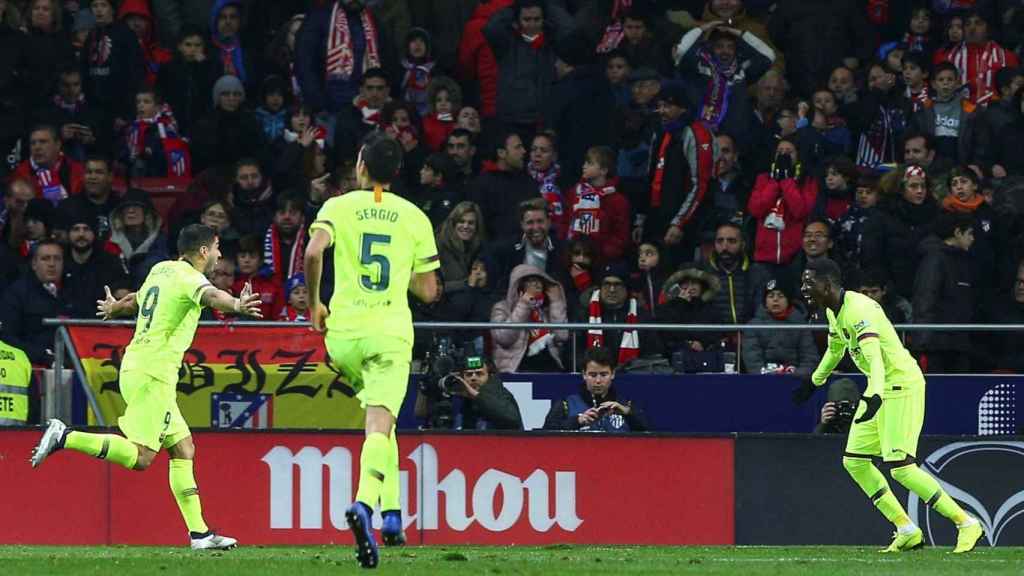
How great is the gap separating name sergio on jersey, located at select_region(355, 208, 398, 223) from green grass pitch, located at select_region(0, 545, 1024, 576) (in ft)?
5.74

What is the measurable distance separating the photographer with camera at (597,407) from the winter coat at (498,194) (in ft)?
9.23

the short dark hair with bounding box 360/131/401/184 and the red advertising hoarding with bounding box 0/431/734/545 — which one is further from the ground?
the short dark hair with bounding box 360/131/401/184

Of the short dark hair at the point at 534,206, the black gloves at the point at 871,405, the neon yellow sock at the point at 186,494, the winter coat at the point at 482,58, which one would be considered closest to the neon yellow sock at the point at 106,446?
the neon yellow sock at the point at 186,494

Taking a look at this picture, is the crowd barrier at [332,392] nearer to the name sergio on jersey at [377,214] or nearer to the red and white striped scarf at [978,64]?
the red and white striped scarf at [978,64]

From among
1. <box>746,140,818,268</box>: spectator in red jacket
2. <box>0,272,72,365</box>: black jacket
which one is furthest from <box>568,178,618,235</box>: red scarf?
<box>0,272,72,365</box>: black jacket

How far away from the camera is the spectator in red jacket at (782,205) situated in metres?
17.7

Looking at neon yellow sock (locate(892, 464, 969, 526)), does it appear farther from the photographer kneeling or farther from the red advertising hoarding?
the photographer kneeling

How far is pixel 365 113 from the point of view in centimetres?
1934

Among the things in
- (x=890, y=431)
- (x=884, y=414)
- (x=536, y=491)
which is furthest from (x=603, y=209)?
(x=890, y=431)

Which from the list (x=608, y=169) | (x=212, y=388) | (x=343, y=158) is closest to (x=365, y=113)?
(x=343, y=158)

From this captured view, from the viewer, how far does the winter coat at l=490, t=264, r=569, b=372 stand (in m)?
16.2

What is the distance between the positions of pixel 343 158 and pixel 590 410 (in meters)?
4.49

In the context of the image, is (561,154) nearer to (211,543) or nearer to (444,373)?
(444,373)

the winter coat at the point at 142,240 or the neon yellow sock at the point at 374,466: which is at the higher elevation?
the winter coat at the point at 142,240
